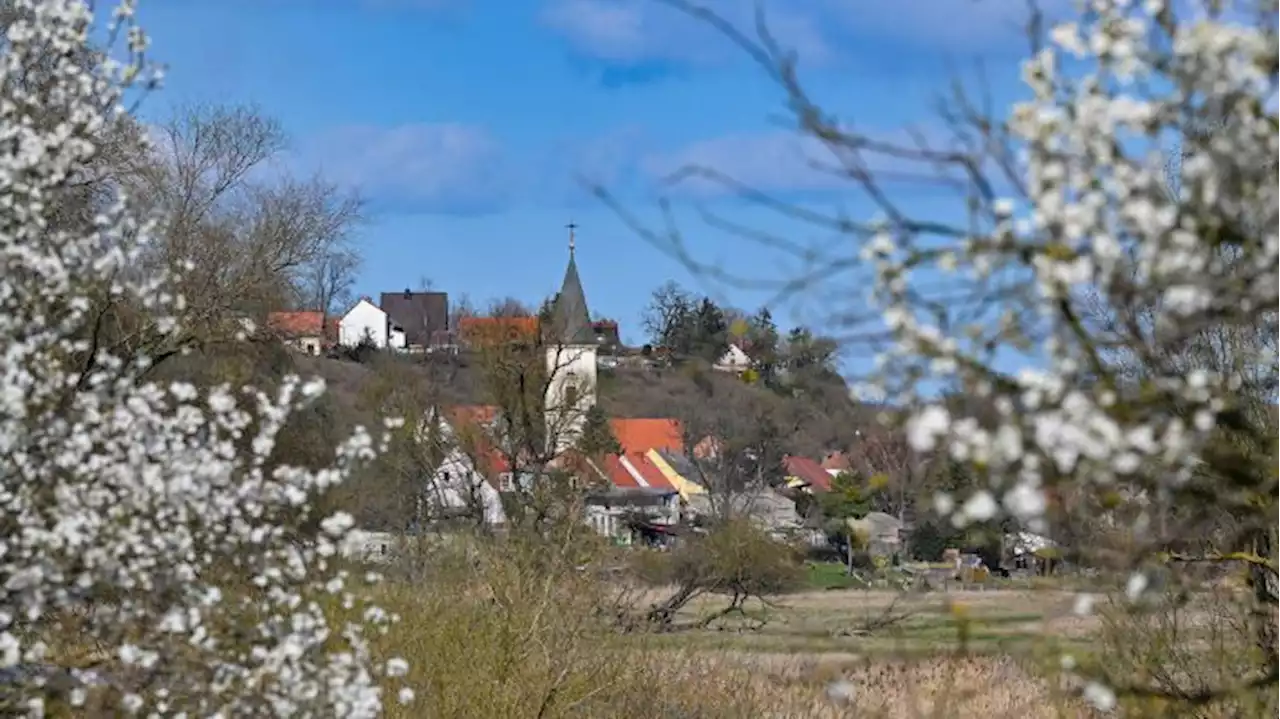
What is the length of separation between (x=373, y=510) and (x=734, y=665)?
18.1 feet

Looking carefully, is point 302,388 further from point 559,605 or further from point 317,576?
point 559,605

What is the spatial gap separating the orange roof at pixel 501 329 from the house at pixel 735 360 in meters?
22.1

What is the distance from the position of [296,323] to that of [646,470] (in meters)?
Result: 36.7

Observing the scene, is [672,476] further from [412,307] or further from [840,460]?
[840,460]

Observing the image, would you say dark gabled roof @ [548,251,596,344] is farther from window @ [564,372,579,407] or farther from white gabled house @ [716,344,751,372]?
white gabled house @ [716,344,751,372]

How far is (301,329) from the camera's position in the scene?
65.0 ft

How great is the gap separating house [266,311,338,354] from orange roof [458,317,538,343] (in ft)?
9.37

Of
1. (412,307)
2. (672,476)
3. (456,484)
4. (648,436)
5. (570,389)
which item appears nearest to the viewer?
(456,484)

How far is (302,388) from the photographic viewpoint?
3.79 meters

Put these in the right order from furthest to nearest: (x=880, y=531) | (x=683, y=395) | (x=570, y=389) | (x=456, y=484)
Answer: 1. (x=570, y=389)
2. (x=456, y=484)
3. (x=683, y=395)
4. (x=880, y=531)

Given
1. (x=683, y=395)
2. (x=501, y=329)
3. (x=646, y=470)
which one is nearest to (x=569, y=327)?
(x=501, y=329)

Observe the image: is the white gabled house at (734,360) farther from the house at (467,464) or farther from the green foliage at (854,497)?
the house at (467,464)

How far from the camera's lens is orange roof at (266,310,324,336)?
18.5m

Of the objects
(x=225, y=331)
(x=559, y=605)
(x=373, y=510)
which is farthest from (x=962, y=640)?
(x=373, y=510)
